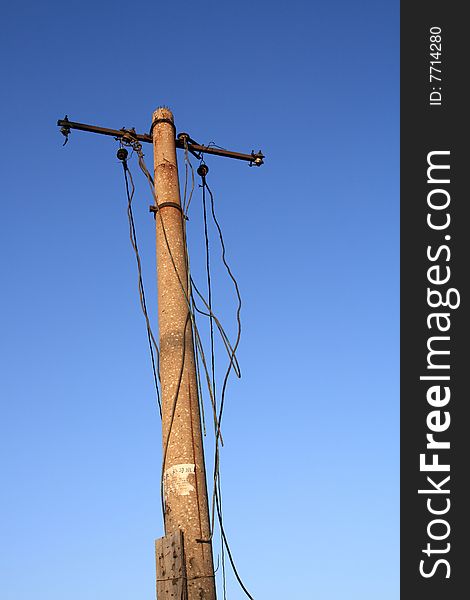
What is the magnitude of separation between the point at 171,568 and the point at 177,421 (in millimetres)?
1074

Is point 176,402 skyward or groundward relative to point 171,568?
skyward

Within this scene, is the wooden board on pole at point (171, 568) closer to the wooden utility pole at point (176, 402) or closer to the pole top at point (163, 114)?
the wooden utility pole at point (176, 402)

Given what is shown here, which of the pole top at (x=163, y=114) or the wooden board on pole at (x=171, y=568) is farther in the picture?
the pole top at (x=163, y=114)

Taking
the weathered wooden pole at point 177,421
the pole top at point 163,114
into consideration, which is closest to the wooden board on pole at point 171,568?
the weathered wooden pole at point 177,421

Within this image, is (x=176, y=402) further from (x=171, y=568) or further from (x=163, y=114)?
(x=163, y=114)

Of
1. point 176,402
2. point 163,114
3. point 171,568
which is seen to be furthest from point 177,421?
point 163,114

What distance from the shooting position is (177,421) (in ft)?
17.6

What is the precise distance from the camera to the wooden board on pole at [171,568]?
4.72 meters

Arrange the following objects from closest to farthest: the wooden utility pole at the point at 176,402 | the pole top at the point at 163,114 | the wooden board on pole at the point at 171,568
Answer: the wooden board on pole at the point at 171,568 < the wooden utility pole at the point at 176,402 < the pole top at the point at 163,114

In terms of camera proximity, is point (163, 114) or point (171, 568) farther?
point (163, 114)

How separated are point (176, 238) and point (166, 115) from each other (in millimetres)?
1437

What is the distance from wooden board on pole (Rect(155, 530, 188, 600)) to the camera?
15.5 ft

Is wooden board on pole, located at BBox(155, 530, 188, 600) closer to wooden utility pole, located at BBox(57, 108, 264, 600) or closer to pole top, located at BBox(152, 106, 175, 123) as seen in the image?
wooden utility pole, located at BBox(57, 108, 264, 600)

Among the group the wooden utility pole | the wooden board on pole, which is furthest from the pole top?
the wooden board on pole
